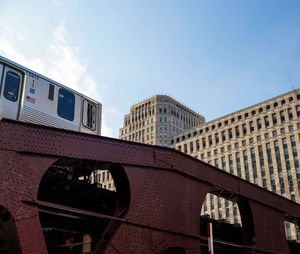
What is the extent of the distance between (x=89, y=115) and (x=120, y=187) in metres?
4.58

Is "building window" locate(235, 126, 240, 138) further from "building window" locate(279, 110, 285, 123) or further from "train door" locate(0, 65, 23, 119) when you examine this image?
"train door" locate(0, 65, 23, 119)

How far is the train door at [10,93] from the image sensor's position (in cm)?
1391

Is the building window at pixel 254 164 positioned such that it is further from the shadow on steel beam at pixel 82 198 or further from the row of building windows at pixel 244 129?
the shadow on steel beam at pixel 82 198

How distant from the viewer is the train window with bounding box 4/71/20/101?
14102 mm

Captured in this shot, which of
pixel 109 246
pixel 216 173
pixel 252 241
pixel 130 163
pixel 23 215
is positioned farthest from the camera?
pixel 252 241

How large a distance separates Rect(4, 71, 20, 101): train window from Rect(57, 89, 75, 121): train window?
2.15 meters

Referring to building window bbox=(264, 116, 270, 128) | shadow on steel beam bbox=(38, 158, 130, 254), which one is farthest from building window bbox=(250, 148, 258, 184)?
shadow on steel beam bbox=(38, 158, 130, 254)

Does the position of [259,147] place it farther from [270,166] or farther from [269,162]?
[270,166]

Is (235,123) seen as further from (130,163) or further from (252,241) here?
(130,163)

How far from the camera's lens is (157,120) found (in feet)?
392

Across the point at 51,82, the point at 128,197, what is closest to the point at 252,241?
the point at 128,197

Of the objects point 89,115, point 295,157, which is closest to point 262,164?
point 295,157

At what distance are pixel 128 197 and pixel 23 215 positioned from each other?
453 cm

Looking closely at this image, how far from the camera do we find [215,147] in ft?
307
